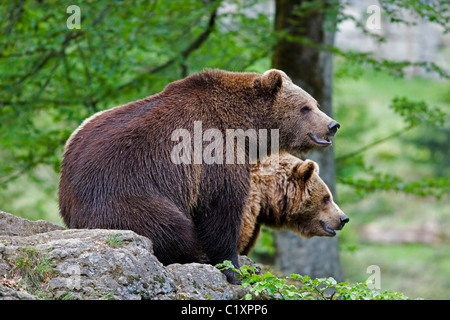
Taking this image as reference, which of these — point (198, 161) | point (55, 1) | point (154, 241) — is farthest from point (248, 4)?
point (154, 241)

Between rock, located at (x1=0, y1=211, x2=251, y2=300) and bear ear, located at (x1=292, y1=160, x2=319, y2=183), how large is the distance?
8.07ft

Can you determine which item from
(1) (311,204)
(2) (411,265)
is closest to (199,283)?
(1) (311,204)

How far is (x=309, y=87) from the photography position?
10.3m

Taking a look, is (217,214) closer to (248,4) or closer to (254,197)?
(254,197)

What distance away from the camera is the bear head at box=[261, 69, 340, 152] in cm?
618

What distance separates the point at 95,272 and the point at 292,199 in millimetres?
3276

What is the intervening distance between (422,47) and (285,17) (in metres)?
28.7

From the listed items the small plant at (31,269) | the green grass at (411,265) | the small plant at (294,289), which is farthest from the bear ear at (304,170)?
the green grass at (411,265)

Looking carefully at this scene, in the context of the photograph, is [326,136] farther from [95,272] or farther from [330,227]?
[95,272]

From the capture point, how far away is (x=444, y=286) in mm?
20797

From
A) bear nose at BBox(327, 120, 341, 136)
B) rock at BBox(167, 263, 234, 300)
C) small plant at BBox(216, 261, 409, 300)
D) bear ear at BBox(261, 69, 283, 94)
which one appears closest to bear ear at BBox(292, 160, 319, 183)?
bear nose at BBox(327, 120, 341, 136)

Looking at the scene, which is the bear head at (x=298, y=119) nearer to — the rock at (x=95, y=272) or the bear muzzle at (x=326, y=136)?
the bear muzzle at (x=326, y=136)
